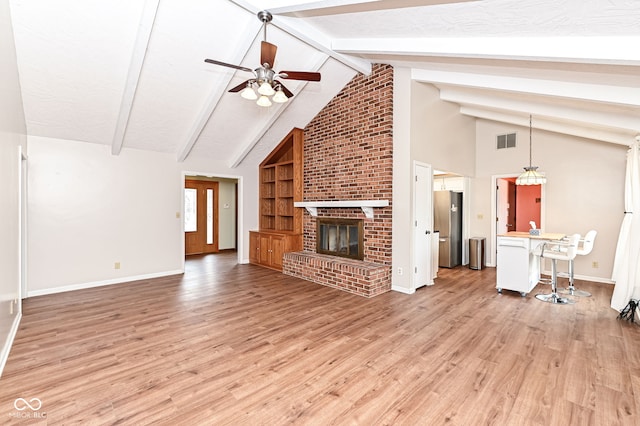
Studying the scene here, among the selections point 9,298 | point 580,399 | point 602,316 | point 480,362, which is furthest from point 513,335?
point 9,298

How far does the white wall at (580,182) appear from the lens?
514 cm

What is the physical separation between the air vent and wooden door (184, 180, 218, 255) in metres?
7.50

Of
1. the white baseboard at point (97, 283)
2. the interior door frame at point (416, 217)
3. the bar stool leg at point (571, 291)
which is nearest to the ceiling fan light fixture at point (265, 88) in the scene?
the interior door frame at point (416, 217)

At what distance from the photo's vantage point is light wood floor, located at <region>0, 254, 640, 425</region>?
195 cm

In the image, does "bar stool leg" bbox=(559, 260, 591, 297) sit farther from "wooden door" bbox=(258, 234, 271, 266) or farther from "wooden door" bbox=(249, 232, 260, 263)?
"wooden door" bbox=(249, 232, 260, 263)

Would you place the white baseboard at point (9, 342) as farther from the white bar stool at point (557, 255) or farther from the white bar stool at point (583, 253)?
the white bar stool at point (583, 253)

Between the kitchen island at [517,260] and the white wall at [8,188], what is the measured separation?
229 inches

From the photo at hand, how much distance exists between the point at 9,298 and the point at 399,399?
3685 millimetres

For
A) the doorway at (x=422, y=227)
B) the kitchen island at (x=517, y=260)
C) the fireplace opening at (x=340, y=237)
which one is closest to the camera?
the kitchen island at (x=517, y=260)

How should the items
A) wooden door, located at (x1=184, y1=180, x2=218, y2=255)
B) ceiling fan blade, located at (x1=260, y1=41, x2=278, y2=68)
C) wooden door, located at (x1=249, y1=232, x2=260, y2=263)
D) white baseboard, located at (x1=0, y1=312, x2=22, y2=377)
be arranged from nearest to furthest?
white baseboard, located at (x1=0, y1=312, x2=22, y2=377) → ceiling fan blade, located at (x1=260, y1=41, x2=278, y2=68) → wooden door, located at (x1=249, y1=232, x2=260, y2=263) → wooden door, located at (x1=184, y1=180, x2=218, y2=255)

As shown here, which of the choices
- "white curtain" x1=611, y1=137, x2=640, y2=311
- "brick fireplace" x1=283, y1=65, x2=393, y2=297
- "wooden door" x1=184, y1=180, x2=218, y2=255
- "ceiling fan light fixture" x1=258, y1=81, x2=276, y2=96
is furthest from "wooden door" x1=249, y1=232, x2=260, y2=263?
"white curtain" x1=611, y1=137, x2=640, y2=311

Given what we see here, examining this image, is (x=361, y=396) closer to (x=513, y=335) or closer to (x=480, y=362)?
(x=480, y=362)

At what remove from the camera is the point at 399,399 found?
2070 mm

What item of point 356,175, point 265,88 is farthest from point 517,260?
point 265,88
